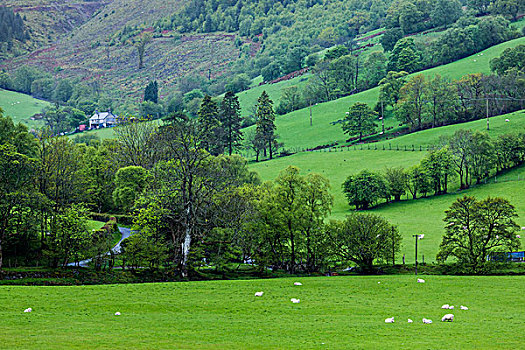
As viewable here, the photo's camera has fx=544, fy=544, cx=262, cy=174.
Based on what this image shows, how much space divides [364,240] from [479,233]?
12083 mm

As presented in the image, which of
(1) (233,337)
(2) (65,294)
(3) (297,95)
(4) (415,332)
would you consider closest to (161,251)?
(2) (65,294)

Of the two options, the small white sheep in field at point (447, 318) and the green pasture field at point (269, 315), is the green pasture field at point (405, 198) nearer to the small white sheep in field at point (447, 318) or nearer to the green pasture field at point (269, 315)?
the green pasture field at point (269, 315)

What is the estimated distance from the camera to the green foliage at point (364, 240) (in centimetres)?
5791

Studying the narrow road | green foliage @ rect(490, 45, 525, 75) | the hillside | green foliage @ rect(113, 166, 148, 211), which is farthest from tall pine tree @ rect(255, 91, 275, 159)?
green foliage @ rect(490, 45, 525, 75)

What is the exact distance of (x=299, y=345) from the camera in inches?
1023

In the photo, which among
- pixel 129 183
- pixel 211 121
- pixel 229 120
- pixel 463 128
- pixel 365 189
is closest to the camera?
pixel 129 183

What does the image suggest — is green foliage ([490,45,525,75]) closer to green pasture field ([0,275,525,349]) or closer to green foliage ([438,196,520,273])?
green foliage ([438,196,520,273])

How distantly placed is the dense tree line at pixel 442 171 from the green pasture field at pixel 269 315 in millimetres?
44675

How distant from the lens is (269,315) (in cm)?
3409

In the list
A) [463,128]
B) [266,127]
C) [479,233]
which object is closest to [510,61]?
[463,128]

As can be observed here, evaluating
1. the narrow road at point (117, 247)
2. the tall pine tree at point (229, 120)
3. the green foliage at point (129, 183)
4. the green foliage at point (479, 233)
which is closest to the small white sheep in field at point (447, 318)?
the green foliage at point (479, 233)

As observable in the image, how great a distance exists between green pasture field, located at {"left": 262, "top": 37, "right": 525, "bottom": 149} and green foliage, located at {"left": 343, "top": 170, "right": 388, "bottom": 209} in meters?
42.5

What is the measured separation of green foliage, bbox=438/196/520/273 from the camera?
5606cm

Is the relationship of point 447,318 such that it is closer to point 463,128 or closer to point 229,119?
point 463,128
